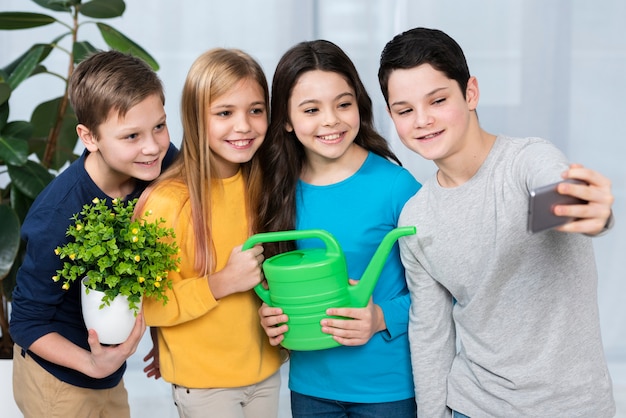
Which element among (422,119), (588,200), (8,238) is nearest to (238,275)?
(422,119)

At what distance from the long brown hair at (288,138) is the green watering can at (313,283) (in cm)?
16

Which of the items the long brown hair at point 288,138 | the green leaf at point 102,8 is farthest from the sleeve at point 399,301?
the green leaf at point 102,8

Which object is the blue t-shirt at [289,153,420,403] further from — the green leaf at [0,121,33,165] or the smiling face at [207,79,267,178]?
the green leaf at [0,121,33,165]

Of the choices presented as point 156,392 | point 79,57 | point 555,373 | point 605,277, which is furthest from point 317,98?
point 605,277

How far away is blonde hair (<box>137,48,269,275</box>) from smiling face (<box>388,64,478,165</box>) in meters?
0.35

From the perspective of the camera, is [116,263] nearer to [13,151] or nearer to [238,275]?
[238,275]

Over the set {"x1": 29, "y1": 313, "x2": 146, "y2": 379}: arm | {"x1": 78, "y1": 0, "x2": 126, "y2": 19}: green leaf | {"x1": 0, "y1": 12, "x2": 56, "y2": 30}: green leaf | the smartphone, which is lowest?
{"x1": 29, "y1": 313, "x2": 146, "y2": 379}: arm

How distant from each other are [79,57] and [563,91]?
1.80m

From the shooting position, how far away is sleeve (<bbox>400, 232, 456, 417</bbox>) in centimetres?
141

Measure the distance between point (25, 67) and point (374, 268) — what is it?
1314mm

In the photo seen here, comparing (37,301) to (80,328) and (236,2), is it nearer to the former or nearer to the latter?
(80,328)

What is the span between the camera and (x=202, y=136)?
1.50 metres

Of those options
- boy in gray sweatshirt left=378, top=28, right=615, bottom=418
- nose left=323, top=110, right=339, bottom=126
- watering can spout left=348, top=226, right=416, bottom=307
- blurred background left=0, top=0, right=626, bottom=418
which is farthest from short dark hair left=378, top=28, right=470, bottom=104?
blurred background left=0, top=0, right=626, bottom=418

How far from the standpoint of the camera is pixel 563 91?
2895 millimetres
